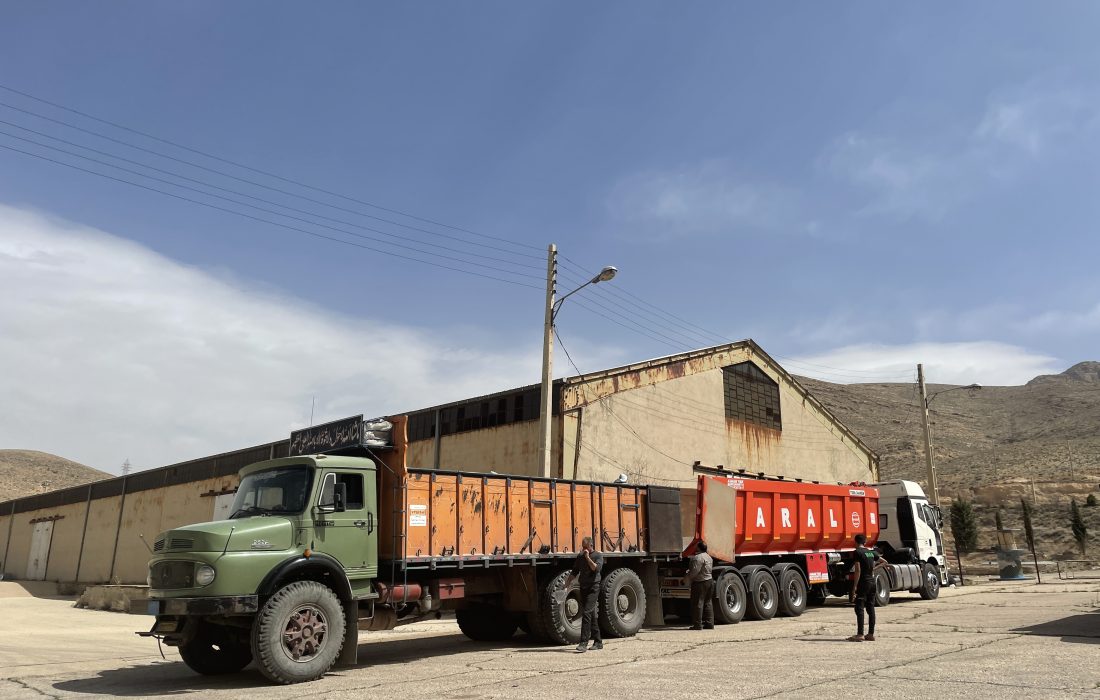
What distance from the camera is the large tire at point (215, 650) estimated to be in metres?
10.6

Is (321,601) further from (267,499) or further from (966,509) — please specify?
(966,509)

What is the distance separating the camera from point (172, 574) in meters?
9.80

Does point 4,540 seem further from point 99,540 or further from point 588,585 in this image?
point 588,585

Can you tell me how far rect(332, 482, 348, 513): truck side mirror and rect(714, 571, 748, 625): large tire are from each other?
8.61 m

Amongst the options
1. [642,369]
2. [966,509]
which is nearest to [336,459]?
[642,369]

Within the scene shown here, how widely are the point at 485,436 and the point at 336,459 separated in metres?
14.5

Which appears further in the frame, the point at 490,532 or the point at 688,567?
the point at 688,567

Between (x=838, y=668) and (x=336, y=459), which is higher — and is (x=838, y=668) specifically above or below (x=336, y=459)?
below

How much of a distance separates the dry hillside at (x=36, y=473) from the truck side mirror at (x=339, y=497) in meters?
104

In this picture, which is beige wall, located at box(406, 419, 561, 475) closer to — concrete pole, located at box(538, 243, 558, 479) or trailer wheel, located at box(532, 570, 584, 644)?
concrete pole, located at box(538, 243, 558, 479)

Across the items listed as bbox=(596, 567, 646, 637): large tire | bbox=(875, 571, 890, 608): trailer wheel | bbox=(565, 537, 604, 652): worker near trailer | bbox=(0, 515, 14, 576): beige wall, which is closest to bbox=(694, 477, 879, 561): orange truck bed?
bbox=(875, 571, 890, 608): trailer wheel

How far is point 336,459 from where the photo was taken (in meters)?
11.0

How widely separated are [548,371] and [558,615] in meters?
6.33

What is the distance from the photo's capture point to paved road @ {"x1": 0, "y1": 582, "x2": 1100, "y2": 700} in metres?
8.37
